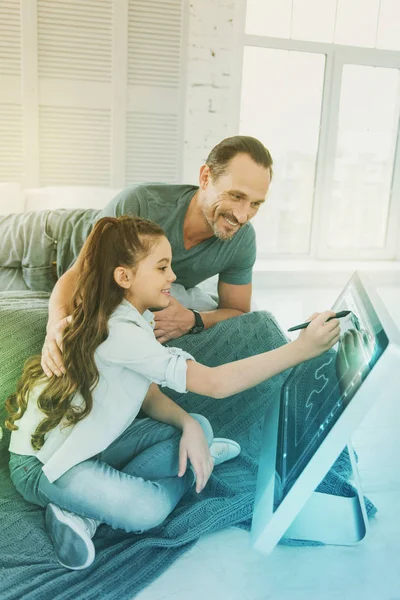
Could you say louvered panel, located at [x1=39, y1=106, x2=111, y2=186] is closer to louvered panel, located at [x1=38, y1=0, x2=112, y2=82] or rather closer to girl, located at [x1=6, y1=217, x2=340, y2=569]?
louvered panel, located at [x1=38, y1=0, x2=112, y2=82]

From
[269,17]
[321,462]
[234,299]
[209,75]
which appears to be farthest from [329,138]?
[321,462]

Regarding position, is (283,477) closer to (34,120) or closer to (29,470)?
(29,470)

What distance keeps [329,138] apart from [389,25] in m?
0.89

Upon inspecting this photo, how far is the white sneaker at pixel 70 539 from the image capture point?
3.96 ft

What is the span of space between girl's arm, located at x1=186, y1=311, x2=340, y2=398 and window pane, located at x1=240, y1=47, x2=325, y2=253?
3.25 metres

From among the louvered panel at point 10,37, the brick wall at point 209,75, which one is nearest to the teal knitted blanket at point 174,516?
the brick wall at point 209,75

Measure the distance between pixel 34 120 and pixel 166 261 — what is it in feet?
8.64

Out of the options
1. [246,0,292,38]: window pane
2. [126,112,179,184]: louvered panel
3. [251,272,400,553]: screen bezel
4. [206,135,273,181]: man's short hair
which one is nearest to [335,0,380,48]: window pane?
[246,0,292,38]: window pane

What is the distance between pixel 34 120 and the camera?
363cm

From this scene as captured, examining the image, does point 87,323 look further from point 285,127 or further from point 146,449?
point 285,127

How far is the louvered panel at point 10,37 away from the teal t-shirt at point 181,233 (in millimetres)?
2039

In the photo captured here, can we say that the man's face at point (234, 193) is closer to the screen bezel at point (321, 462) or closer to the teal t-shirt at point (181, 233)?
the teal t-shirt at point (181, 233)

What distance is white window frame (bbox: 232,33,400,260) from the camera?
13.6 feet

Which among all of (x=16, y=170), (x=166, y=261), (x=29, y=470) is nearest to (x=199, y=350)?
(x=166, y=261)
